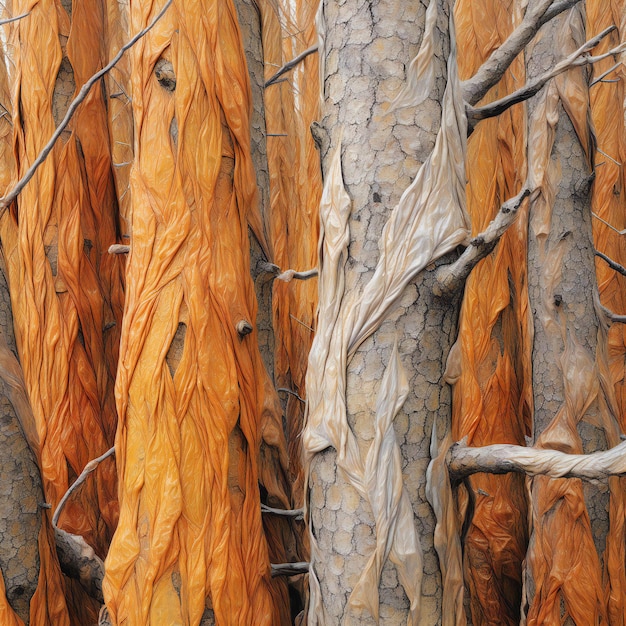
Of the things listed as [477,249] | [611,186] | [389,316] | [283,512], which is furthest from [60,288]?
[611,186]

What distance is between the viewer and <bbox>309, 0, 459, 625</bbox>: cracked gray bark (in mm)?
1250

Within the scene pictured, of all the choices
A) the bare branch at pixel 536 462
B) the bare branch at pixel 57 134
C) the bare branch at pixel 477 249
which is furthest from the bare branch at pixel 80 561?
the bare branch at pixel 477 249

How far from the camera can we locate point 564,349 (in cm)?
237

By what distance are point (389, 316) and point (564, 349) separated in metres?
1.33

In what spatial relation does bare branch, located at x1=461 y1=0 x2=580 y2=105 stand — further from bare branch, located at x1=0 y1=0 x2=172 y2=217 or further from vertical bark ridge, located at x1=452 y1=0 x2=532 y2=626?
vertical bark ridge, located at x1=452 y1=0 x2=532 y2=626

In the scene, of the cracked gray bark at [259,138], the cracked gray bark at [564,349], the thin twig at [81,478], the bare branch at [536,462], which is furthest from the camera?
the cracked gray bark at [564,349]

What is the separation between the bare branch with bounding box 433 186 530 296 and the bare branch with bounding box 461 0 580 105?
31 cm

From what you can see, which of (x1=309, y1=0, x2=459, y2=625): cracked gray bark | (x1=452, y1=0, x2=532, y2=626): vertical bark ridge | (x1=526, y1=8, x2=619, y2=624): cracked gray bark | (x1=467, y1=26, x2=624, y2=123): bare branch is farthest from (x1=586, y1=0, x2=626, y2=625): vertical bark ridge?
(x1=309, y1=0, x2=459, y2=625): cracked gray bark

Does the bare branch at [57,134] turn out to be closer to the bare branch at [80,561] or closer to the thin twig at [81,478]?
the thin twig at [81,478]

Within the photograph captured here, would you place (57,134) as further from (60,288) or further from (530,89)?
(60,288)

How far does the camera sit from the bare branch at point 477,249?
43.8 inches

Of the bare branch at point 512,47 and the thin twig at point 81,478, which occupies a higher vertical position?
the bare branch at point 512,47

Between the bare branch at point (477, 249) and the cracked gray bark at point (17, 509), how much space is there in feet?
3.36

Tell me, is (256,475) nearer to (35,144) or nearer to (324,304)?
(324,304)
